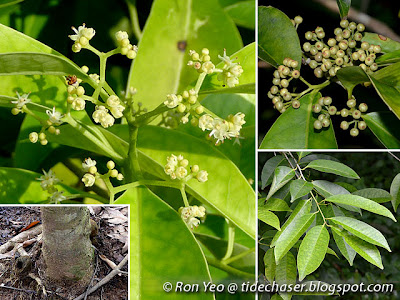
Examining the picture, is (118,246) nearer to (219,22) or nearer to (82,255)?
(82,255)

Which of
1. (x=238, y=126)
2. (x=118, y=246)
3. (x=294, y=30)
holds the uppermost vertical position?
(x=294, y=30)

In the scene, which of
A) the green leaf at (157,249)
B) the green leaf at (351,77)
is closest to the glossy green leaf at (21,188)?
the green leaf at (157,249)

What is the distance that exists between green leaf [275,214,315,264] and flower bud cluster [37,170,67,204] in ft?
1.47

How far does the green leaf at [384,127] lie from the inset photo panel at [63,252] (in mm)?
590

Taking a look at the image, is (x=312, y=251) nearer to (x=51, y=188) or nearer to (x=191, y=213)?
(x=191, y=213)

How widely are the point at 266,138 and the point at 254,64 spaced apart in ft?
0.56

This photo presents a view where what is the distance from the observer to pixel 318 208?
106cm

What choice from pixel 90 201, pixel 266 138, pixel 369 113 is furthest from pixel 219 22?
pixel 90 201

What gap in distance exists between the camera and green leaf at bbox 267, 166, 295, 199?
1.03 metres

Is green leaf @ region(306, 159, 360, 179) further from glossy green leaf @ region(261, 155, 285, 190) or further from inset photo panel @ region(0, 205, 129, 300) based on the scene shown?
inset photo panel @ region(0, 205, 129, 300)

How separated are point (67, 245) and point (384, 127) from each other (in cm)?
75

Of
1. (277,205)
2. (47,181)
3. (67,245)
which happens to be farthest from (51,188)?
(277,205)

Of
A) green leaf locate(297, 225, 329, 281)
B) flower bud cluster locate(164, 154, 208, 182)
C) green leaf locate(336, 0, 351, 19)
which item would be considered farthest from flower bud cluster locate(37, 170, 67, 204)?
green leaf locate(336, 0, 351, 19)

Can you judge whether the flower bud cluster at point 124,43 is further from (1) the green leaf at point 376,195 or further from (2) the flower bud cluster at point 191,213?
(1) the green leaf at point 376,195
